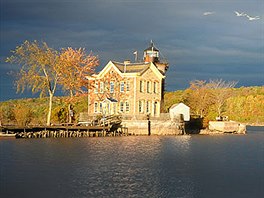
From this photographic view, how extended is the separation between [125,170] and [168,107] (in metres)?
47.0

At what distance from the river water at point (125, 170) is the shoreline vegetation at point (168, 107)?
14.6m

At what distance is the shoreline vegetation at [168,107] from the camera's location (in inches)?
2267

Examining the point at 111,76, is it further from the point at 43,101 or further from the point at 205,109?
the point at 43,101

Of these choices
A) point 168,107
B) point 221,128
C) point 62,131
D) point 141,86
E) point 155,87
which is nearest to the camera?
point 62,131

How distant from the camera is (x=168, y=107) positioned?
7388 centimetres

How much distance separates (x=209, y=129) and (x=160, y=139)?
19414 mm

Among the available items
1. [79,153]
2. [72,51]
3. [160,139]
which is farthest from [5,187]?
[72,51]

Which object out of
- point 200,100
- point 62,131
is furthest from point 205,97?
point 62,131

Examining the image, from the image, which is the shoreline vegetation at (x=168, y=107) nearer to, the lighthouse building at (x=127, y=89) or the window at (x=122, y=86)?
the lighthouse building at (x=127, y=89)

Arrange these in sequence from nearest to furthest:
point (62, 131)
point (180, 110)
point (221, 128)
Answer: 1. point (62, 131)
2. point (180, 110)
3. point (221, 128)

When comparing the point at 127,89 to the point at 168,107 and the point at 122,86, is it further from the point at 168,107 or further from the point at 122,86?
the point at 168,107

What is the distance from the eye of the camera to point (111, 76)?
190 feet

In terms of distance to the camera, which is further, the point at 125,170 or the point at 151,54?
the point at 151,54

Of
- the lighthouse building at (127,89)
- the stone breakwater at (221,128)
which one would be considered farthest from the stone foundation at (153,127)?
the stone breakwater at (221,128)
